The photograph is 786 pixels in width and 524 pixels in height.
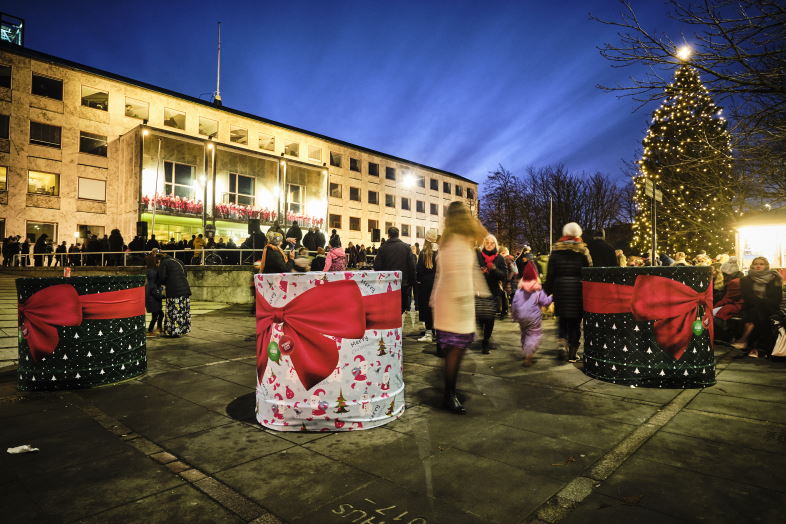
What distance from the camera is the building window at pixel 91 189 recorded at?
89.2 feet

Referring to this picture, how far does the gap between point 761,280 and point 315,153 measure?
122 feet

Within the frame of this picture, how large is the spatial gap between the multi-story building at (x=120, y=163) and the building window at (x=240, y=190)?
2.8 inches

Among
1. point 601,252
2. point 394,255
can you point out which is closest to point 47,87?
point 394,255

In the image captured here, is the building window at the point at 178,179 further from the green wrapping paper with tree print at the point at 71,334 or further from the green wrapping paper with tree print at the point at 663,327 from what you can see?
the green wrapping paper with tree print at the point at 663,327

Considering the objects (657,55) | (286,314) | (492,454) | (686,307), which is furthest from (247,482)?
(657,55)

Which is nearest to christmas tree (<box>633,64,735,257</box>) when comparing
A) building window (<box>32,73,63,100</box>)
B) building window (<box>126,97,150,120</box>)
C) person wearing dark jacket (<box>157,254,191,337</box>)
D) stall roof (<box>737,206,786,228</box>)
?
stall roof (<box>737,206,786,228</box>)

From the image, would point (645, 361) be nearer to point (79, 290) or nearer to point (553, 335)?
point (553, 335)

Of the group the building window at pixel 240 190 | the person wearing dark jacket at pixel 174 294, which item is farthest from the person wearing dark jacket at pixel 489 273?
the building window at pixel 240 190

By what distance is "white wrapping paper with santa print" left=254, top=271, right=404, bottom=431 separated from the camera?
12.1ft

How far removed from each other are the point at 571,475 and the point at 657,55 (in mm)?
4853

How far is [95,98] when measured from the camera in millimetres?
28125

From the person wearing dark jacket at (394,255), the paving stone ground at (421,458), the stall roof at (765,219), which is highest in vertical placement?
the stall roof at (765,219)

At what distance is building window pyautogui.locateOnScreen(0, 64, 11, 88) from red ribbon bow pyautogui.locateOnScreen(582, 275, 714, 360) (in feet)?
111

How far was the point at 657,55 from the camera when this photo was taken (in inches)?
202
